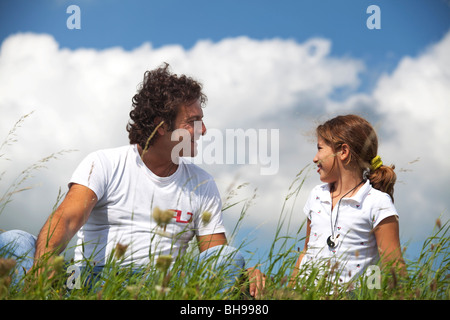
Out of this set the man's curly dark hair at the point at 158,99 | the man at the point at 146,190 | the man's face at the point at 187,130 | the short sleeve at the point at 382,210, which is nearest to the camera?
the short sleeve at the point at 382,210

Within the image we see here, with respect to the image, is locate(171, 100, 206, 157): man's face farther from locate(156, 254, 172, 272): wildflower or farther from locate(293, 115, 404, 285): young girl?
locate(156, 254, 172, 272): wildflower

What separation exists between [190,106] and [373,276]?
199cm

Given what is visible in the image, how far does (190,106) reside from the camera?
386cm

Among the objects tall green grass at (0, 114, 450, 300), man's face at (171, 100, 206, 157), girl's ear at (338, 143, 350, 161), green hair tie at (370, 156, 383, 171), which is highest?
man's face at (171, 100, 206, 157)

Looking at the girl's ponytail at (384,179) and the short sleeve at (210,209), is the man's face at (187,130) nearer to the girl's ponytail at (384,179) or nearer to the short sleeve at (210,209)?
the short sleeve at (210,209)

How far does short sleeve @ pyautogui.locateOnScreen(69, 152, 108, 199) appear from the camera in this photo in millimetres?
3199

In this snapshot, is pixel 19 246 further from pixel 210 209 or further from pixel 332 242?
pixel 332 242

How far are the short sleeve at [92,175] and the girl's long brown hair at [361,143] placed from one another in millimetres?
1614

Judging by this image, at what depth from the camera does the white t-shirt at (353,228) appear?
3.06 m

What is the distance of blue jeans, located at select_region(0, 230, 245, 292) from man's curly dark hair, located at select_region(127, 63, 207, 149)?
119cm

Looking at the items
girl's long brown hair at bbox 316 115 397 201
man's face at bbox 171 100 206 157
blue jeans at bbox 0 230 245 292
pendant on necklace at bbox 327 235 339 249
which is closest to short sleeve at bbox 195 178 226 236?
man's face at bbox 171 100 206 157

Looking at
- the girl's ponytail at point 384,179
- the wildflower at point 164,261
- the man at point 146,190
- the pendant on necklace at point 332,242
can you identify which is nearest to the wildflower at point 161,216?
the wildflower at point 164,261
